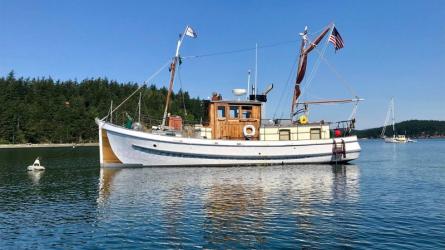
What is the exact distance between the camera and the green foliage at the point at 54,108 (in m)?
131

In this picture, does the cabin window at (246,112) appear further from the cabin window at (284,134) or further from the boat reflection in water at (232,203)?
the boat reflection in water at (232,203)

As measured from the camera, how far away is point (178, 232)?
16812 millimetres

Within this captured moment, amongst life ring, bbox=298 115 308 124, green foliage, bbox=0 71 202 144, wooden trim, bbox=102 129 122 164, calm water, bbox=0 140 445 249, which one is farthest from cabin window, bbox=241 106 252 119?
green foliage, bbox=0 71 202 144

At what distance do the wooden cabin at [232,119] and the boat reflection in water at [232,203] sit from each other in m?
7.00

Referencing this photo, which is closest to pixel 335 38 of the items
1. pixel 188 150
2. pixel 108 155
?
pixel 188 150

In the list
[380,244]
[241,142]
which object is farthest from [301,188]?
[241,142]

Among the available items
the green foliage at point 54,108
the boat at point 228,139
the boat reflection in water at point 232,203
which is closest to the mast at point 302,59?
the boat at point 228,139

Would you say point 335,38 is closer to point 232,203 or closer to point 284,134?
point 284,134

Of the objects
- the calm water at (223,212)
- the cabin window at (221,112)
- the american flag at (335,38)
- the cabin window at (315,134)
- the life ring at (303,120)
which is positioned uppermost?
the american flag at (335,38)

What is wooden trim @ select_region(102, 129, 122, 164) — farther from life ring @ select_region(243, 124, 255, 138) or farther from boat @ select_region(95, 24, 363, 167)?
life ring @ select_region(243, 124, 255, 138)

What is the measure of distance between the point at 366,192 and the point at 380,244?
40.5ft

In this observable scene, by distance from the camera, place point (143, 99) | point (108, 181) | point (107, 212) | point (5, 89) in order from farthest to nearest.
→ 1. point (143, 99)
2. point (5, 89)
3. point (108, 181)
4. point (107, 212)

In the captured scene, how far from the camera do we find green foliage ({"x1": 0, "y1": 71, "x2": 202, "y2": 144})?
431ft

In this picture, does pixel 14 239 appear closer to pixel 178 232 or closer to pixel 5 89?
pixel 178 232
